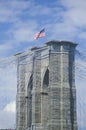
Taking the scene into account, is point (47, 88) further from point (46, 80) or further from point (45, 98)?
point (45, 98)

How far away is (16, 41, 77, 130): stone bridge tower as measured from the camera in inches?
3406

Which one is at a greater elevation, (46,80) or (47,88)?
(46,80)

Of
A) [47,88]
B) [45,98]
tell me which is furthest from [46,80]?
[45,98]

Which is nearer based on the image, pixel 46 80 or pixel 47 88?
pixel 47 88

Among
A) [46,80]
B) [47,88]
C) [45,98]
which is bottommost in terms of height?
[45,98]

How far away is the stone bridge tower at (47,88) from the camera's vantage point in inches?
3406

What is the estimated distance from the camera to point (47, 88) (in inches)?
3659

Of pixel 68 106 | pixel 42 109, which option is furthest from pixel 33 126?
pixel 68 106

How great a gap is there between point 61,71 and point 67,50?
3.71m

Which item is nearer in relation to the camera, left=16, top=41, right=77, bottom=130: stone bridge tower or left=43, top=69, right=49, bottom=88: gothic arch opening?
left=16, top=41, right=77, bottom=130: stone bridge tower

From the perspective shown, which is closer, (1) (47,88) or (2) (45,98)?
(1) (47,88)

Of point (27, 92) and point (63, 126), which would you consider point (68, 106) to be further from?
point (27, 92)

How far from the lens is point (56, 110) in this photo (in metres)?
86.4

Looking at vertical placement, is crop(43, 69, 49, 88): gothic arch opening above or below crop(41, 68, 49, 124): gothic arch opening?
above
